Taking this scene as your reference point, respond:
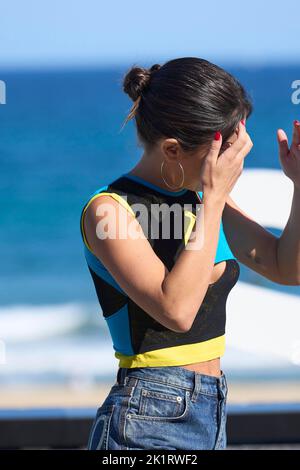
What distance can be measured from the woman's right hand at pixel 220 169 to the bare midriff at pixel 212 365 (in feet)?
0.55

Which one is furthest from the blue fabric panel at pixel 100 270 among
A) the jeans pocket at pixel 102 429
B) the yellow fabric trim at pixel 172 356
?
the jeans pocket at pixel 102 429

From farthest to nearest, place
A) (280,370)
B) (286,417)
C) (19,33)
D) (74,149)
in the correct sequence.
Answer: (74,149) → (19,33) → (280,370) → (286,417)

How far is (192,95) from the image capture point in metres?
1.64

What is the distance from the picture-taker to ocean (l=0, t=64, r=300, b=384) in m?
5.49

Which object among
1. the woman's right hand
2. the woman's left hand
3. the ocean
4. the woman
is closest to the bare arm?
the woman's left hand

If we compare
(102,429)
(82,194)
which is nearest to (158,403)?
(102,429)

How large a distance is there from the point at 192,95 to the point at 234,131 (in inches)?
4.6

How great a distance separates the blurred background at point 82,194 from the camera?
481cm

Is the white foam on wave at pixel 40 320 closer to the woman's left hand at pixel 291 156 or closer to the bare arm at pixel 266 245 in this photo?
the bare arm at pixel 266 245

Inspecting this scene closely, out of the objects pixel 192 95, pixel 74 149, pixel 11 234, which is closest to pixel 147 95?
pixel 192 95
